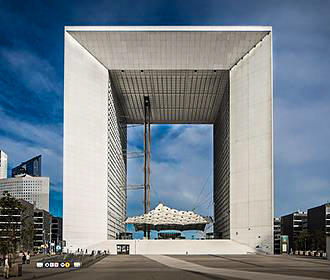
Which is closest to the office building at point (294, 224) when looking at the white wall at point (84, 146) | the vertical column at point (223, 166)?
the vertical column at point (223, 166)

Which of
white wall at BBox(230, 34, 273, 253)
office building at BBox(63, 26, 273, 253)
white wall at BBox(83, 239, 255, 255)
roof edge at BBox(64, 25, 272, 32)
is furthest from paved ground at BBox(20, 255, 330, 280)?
roof edge at BBox(64, 25, 272, 32)

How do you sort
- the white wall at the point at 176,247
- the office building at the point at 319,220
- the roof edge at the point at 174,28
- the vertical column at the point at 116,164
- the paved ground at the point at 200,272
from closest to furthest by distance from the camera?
1. the paved ground at the point at 200,272
2. the roof edge at the point at 174,28
3. the white wall at the point at 176,247
4. the vertical column at the point at 116,164
5. the office building at the point at 319,220

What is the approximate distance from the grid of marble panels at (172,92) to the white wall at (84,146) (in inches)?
173

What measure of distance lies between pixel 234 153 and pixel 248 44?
42.6ft

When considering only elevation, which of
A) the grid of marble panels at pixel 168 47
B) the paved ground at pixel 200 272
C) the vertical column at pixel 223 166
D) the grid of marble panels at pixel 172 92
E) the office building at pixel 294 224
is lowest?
the office building at pixel 294 224

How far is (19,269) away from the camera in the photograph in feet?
94.1

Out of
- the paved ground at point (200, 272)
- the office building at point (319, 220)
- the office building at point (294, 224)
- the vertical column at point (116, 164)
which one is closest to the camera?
the paved ground at point (200, 272)

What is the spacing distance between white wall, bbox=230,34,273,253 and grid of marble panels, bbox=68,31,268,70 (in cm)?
210

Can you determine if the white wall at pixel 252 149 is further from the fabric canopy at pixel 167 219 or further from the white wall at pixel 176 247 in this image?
the fabric canopy at pixel 167 219

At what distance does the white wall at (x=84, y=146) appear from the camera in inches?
2534

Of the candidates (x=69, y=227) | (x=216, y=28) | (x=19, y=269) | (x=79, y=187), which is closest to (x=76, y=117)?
(x=79, y=187)

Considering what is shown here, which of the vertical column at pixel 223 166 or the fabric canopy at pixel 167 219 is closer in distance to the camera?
the vertical column at pixel 223 166

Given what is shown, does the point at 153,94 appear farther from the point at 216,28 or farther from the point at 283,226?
the point at 283,226

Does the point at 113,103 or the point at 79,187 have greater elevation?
the point at 113,103
